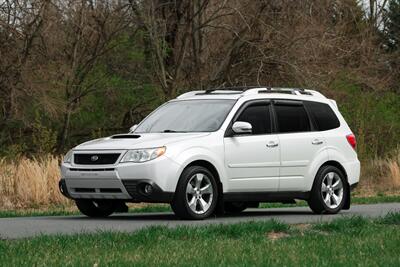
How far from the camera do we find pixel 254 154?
1568 cm

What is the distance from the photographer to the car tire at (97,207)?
15.8 metres

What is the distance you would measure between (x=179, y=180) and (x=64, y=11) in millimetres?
Answer: 13772

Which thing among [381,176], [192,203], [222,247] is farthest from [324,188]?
[381,176]

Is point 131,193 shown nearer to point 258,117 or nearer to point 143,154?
point 143,154

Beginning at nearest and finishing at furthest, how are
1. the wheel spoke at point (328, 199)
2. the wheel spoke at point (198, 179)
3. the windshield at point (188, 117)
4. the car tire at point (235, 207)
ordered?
1. the wheel spoke at point (198, 179)
2. the windshield at point (188, 117)
3. the wheel spoke at point (328, 199)
4. the car tire at point (235, 207)

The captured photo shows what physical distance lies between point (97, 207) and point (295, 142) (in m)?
3.16

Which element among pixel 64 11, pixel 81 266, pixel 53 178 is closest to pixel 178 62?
pixel 64 11

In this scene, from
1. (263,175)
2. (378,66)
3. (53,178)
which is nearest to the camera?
(263,175)

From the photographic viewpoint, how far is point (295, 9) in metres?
27.8

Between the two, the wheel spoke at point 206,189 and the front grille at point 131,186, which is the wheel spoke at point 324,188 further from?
the front grille at point 131,186

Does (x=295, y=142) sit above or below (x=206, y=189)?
above

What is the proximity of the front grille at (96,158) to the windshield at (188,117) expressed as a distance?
45.6 inches

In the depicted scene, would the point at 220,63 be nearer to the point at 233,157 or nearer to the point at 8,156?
the point at 8,156

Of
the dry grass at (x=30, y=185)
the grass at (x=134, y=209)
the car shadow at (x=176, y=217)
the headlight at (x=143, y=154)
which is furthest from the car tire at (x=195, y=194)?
the dry grass at (x=30, y=185)
